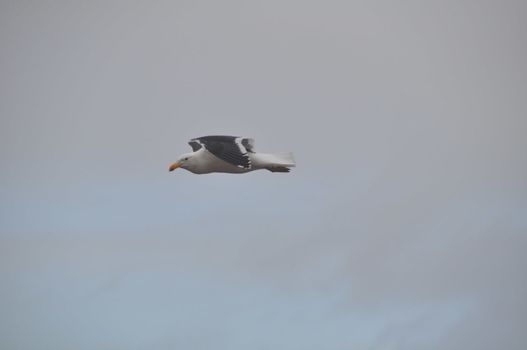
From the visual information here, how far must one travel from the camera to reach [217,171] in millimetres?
42594

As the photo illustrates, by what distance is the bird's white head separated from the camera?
42.6 m

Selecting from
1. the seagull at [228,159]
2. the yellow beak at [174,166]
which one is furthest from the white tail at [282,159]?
the yellow beak at [174,166]

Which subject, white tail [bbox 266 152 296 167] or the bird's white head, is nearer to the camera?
the bird's white head

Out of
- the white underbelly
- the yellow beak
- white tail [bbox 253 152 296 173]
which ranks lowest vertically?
the white underbelly

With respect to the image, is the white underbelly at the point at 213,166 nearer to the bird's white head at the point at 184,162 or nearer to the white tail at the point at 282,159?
the bird's white head at the point at 184,162

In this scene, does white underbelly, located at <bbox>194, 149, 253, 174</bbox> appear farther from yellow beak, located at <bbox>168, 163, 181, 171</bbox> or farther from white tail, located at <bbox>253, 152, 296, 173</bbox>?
white tail, located at <bbox>253, 152, 296, 173</bbox>

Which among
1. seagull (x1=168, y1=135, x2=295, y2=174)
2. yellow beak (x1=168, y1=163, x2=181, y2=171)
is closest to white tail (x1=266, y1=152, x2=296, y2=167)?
seagull (x1=168, y1=135, x2=295, y2=174)

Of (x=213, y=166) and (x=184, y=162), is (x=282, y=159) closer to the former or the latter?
(x=213, y=166)

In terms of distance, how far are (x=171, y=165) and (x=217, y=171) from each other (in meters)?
1.63

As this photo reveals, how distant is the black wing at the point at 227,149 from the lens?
41.1 metres

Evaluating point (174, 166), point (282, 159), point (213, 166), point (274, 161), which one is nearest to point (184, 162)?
point (174, 166)

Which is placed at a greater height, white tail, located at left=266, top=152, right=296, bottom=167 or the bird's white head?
white tail, located at left=266, top=152, right=296, bottom=167

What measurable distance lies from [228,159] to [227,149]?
1.79 ft

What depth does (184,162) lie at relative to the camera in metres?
42.8
